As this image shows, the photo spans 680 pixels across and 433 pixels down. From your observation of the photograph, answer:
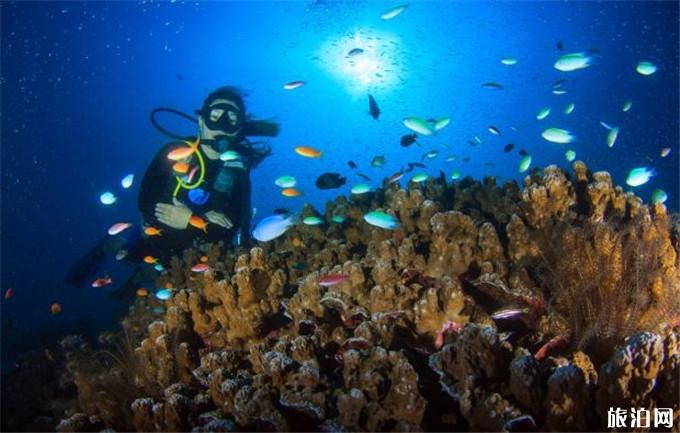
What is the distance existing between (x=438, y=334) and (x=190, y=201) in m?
6.20

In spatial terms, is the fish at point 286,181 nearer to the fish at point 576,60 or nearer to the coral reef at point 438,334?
the coral reef at point 438,334

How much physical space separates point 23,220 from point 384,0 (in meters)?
80.3

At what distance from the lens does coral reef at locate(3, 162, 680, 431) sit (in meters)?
2.27

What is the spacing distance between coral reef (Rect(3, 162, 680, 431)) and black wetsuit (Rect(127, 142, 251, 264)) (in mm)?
3353

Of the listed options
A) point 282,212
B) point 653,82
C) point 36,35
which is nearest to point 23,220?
point 36,35

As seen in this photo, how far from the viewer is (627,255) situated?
3.31 metres

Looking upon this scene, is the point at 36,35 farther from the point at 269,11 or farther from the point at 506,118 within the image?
the point at 506,118

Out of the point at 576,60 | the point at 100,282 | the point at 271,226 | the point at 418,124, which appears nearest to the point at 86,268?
the point at 100,282

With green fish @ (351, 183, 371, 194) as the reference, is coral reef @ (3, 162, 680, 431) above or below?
above

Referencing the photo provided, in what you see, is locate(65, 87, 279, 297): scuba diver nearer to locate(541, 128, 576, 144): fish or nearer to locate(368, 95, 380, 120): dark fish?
locate(368, 95, 380, 120): dark fish

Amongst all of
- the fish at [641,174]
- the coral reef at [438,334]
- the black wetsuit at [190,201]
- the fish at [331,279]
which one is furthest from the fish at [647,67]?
the black wetsuit at [190,201]

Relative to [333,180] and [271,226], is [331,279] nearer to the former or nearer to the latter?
[271,226]

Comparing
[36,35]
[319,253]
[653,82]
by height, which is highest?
[36,35]

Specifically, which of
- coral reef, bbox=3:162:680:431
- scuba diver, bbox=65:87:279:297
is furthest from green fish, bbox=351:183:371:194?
scuba diver, bbox=65:87:279:297
